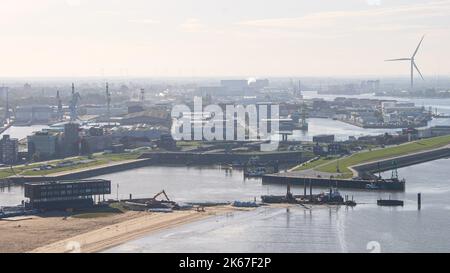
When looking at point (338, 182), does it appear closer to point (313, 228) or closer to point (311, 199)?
point (311, 199)

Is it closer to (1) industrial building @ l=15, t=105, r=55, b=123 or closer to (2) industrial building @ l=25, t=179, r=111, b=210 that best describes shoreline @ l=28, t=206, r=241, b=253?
(2) industrial building @ l=25, t=179, r=111, b=210

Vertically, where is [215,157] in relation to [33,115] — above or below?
below

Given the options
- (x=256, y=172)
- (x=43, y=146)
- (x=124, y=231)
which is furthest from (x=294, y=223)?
(x=43, y=146)

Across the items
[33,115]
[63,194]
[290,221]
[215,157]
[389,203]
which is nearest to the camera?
[290,221]

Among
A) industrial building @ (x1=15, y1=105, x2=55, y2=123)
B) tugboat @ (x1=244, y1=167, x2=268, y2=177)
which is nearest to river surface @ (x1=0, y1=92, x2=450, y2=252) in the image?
tugboat @ (x1=244, y1=167, x2=268, y2=177)
